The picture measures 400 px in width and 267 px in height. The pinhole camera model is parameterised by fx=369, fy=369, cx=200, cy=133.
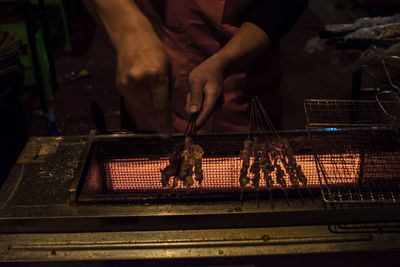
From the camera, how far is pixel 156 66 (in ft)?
4.01

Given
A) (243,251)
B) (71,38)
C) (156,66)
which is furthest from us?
(71,38)

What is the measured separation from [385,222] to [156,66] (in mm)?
1360

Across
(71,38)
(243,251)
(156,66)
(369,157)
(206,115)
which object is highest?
(156,66)

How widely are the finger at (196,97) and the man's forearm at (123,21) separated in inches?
18.5

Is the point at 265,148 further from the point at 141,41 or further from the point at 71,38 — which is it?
the point at 71,38

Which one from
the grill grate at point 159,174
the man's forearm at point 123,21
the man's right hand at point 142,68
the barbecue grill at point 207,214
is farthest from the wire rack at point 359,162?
the man's forearm at point 123,21

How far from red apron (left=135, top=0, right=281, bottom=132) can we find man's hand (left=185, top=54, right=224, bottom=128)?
58 centimetres

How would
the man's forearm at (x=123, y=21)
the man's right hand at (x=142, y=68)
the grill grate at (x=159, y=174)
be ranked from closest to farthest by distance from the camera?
the man's right hand at (x=142, y=68)
the man's forearm at (x=123, y=21)
the grill grate at (x=159, y=174)

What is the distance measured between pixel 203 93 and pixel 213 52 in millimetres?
749

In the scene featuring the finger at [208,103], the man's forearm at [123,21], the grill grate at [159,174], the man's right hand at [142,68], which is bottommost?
the grill grate at [159,174]

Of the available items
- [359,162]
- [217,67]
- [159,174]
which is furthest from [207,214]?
[359,162]

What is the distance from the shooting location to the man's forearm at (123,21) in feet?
4.46

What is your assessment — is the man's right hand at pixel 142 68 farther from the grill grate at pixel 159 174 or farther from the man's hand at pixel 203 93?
the grill grate at pixel 159 174

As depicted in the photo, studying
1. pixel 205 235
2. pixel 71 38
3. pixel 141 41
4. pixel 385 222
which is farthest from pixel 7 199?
pixel 71 38
